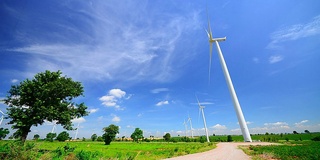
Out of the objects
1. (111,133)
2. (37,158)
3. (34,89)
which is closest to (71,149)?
(37,158)

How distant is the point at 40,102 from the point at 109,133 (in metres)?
67.1

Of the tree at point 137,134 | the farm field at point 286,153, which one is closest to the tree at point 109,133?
the tree at point 137,134

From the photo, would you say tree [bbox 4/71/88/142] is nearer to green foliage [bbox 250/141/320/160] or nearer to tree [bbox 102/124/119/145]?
green foliage [bbox 250/141/320/160]

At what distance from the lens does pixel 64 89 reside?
2859 cm

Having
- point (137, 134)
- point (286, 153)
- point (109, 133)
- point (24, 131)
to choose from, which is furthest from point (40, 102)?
point (137, 134)

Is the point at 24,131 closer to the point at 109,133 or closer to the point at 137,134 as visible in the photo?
the point at 109,133

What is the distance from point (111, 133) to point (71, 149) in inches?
3097

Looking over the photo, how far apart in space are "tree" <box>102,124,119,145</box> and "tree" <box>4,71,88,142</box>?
59573mm

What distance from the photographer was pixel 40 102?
25281mm

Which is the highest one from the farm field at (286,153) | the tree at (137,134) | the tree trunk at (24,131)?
the tree at (137,134)

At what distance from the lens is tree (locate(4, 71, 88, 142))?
2539 centimetres

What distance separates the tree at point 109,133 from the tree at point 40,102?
59573 millimetres

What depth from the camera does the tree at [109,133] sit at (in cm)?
8431

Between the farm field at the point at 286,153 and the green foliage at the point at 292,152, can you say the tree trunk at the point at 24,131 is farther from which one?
the green foliage at the point at 292,152
